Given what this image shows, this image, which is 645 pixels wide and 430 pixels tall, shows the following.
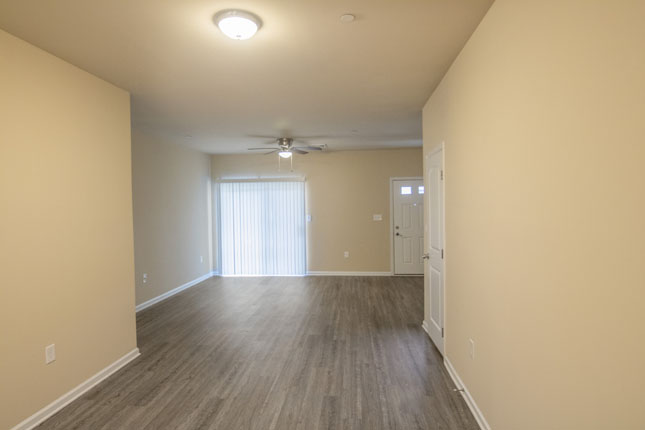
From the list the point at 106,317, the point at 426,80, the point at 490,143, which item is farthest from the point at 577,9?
the point at 106,317

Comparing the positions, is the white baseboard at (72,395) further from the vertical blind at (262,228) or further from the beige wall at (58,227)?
the vertical blind at (262,228)

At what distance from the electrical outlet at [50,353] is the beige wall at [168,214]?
2655 mm

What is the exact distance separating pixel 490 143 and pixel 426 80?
144 centimetres

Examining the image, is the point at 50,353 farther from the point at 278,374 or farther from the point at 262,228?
the point at 262,228

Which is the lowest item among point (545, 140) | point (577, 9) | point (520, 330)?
point (520, 330)

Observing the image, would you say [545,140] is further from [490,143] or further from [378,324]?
[378,324]

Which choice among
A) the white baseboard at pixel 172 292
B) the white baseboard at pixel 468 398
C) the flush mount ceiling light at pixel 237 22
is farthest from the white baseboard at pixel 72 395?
the white baseboard at pixel 468 398

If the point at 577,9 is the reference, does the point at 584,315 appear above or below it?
below

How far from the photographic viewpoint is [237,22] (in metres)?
2.11

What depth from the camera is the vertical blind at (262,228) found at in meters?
7.62

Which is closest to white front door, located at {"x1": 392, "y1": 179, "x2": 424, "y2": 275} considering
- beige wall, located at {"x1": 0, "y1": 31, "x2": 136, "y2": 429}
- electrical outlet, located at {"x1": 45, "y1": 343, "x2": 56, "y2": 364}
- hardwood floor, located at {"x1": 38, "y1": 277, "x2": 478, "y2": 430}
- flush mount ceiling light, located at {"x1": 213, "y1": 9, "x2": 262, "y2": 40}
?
hardwood floor, located at {"x1": 38, "y1": 277, "x2": 478, "y2": 430}

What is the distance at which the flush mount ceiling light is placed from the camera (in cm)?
209

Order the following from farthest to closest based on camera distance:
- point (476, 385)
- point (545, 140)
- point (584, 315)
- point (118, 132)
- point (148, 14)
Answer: point (118, 132) → point (476, 385) → point (148, 14) → point (545, 140) → point (584, 315)

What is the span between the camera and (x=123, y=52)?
8.64 feet
